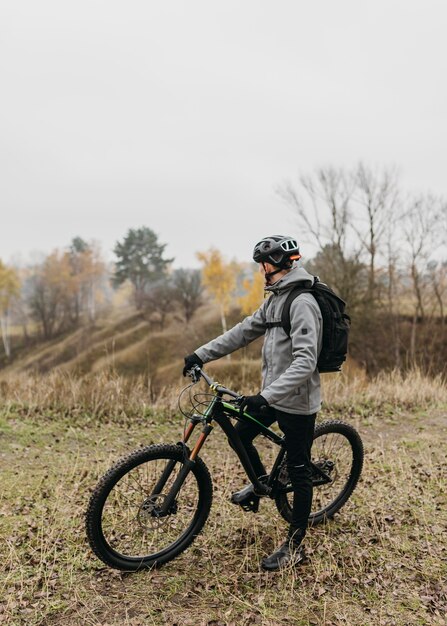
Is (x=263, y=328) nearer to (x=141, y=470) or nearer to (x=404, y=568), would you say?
(x=141, y=470)

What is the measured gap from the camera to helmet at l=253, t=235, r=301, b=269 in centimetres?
340

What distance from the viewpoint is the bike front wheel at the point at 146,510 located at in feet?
10.4

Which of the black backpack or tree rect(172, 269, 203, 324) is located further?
tree rect(172, 269, 203, 324)

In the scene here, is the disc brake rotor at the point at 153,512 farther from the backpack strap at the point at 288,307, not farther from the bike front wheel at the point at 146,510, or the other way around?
the backpack strap at the point at 288,307

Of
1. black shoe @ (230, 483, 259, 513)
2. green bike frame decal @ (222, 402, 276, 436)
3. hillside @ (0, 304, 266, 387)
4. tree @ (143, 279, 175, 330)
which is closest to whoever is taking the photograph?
green bike frame decal @ (222, 402, 276, 436)

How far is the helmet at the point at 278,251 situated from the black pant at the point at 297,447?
105 centimetres

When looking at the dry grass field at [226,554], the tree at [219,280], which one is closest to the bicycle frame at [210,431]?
the dry grass field at [226,554]

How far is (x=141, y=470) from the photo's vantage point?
3342mm

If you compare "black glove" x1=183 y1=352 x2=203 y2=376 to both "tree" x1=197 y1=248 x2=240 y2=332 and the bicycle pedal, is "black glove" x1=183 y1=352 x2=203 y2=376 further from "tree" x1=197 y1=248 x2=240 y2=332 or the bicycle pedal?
"tree" x1=197 y1=248 x2=240 y2=332

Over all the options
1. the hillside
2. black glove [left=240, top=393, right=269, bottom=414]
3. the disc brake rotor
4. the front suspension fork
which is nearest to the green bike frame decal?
the front suspension fork

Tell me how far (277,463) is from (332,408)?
184 inches

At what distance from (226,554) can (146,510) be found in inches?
29.8

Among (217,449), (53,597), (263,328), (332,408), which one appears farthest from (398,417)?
(53,597)

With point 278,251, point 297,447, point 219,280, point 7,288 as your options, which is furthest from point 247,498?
point 7,288
